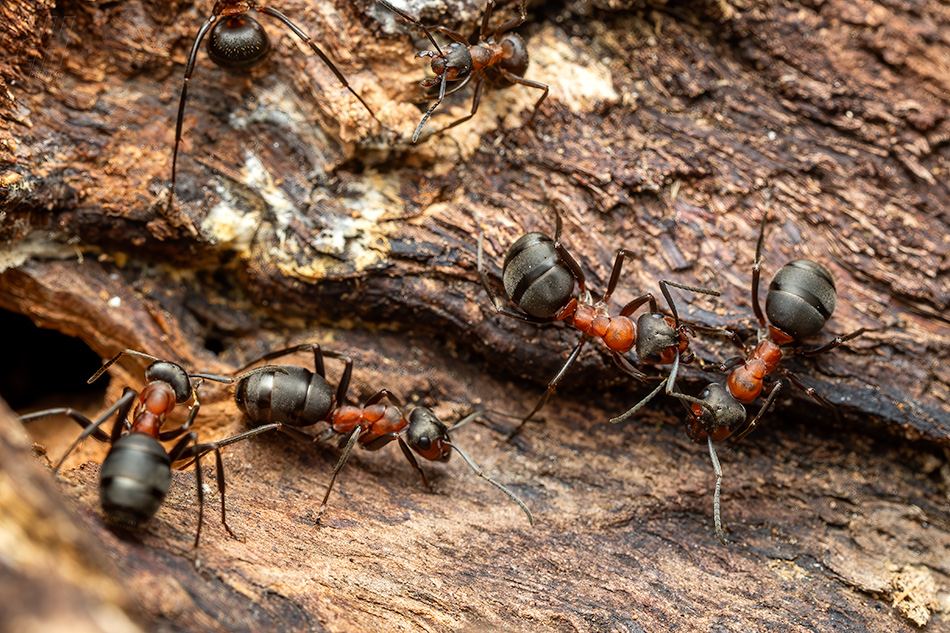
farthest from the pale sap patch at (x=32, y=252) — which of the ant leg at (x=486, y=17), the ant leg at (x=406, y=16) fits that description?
the ant leg at (x=486, y=17)

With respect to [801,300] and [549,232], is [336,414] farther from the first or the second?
[801,300]

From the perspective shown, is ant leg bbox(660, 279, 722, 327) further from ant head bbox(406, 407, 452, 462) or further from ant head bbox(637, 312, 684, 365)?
ant head bbox(406, 407, 452, 462)

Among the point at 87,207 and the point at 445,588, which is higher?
the point at 87,207

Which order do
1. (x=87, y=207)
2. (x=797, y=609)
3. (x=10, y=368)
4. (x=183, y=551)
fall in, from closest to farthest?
(x=183, y=551), (x=797, y=609), (x=87, y=207), (x=10, y=368)

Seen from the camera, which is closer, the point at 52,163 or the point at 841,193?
the point at 52,163

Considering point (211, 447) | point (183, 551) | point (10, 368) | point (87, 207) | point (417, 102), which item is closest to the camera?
point (183, 551)

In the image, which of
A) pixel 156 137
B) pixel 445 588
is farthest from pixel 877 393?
pixel 156 137

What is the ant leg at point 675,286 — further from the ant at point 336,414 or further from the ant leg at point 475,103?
the ant leg at point 475,103

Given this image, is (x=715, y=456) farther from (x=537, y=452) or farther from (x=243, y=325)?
(x=243, y=325)
